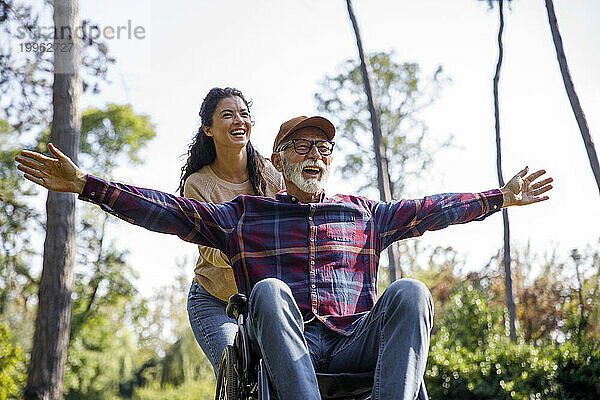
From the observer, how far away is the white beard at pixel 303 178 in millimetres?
2922

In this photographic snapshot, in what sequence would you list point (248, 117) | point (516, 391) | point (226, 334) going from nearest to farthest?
point (226, 334) → point (248, 117) → point (516, 391)

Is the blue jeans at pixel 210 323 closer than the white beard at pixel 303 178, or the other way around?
the white beard at pixel 303 178

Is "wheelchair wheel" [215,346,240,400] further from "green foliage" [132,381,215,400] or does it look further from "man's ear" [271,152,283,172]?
"green foliage" [132,381,215,400]

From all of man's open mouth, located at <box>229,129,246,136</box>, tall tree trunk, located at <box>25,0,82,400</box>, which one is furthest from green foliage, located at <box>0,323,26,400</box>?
man's open mouth, located at <box>229,129,246,136</box>

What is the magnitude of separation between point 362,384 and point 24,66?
874 cm

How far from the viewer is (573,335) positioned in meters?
10.0

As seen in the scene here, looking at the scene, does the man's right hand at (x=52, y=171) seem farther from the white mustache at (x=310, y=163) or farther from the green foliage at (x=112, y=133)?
the green foliage at (x=112, y=133)

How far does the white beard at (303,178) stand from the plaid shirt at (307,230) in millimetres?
68

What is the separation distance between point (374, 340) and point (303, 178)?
81 cm

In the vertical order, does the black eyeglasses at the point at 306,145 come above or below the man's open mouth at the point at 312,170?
above

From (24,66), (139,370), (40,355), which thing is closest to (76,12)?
(24,66)

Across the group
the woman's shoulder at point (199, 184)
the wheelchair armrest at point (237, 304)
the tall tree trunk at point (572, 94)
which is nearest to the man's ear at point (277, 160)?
the woman's shoulder at point (199, 184)

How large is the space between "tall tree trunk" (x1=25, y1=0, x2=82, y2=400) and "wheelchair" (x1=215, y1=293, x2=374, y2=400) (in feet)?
17.8

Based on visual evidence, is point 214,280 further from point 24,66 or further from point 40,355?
point 24,66
